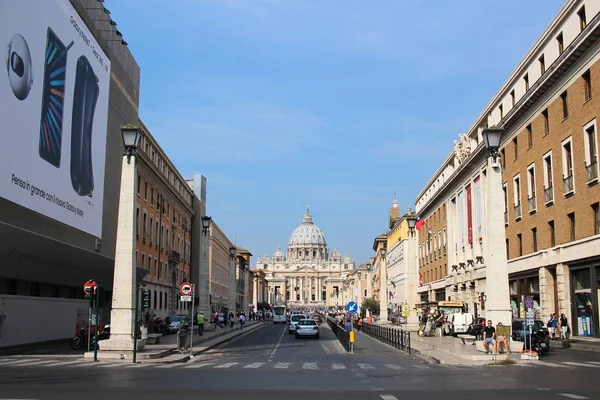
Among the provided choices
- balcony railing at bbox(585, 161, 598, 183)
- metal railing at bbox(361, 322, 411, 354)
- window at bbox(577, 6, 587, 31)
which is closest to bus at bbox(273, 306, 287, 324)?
metal railing at bbox(361, 322, 411, 354)

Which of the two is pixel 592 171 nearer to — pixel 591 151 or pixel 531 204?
pixel 591 151

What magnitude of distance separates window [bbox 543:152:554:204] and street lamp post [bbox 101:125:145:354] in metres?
25.2

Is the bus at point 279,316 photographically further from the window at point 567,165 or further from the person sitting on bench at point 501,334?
the person sitting on bench at point 501,334

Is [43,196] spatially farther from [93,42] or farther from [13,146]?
[93,42]

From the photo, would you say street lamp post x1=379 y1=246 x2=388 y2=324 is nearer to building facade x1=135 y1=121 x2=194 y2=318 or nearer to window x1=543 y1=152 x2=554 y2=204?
building facade x1=135 y1=121 x2=194 y2=318

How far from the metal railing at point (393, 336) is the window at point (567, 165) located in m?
12.2

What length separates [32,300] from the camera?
120 feet

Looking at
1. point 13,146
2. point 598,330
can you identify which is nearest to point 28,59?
point 13,146

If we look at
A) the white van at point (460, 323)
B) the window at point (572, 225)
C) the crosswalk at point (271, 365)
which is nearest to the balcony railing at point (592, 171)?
the window at point (572, 225)

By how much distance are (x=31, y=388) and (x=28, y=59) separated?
59.1ft

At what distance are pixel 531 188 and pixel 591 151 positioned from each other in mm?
9535

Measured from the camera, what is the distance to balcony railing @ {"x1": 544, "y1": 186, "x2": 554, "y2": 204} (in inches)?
1587

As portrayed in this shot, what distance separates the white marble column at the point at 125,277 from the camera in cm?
2653

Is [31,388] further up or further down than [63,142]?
further down
